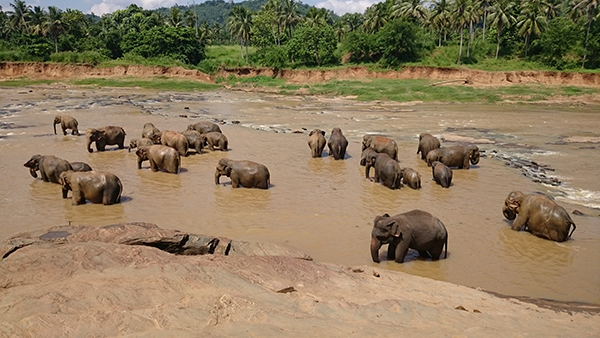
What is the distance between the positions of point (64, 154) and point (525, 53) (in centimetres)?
5832

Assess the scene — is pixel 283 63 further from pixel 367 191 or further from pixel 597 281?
pixel 597 281

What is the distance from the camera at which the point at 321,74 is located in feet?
209

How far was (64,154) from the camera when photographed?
780 inches

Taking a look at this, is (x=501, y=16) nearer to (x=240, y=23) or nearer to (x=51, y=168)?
(x=240, y=23)

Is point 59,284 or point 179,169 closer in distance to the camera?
point 59,284

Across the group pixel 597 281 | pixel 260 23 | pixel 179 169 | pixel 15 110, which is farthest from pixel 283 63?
pixel 597 281

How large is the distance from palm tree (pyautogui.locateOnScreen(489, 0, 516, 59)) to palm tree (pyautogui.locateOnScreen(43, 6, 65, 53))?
6124 centimetres

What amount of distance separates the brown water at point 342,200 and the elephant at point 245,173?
27 cm

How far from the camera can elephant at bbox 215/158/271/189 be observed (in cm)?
1481

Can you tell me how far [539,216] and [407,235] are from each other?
3784 millimetres

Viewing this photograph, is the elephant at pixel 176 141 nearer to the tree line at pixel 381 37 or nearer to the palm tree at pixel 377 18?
the tree line at pixel 381 37

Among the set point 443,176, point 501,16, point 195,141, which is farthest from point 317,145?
point 501,16

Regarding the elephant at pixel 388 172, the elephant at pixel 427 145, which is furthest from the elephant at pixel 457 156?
the elephant at pixel 388 172

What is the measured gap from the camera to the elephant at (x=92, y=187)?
1262cm
